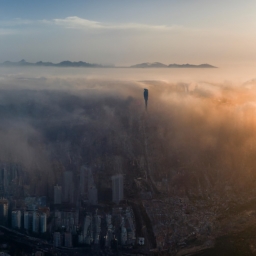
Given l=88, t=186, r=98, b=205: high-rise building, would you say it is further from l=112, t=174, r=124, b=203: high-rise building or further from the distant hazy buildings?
l=112, t=174, r=124, b=203: high-rise building

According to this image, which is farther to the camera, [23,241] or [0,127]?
[0,127]

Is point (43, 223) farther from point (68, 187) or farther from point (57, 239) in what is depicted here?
point (68, 187)

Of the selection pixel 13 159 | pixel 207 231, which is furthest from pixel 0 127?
pixel 207 231

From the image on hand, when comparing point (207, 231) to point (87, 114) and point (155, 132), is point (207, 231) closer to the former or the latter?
point (155, 132)

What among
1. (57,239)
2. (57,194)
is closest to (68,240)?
(57,239)

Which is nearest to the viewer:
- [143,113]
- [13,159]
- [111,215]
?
[111,215]

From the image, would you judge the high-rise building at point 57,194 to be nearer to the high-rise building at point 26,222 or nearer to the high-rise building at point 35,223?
the high-rise building at point 35,223

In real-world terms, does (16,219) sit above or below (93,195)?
below
